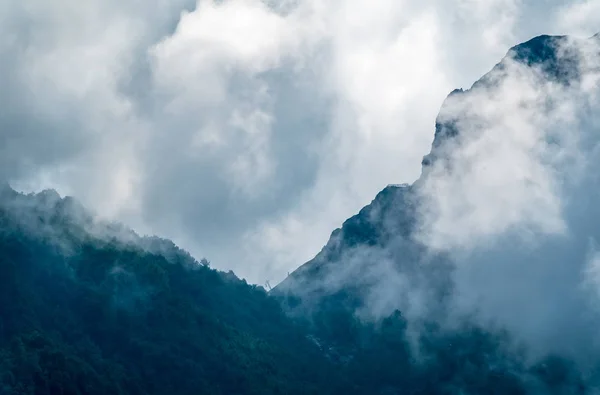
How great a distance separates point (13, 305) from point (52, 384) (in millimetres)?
34295

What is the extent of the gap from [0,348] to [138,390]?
39759mm

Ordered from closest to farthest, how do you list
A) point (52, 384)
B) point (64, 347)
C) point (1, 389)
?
point (1, 389) < point (52, 384) < point (64, 347)

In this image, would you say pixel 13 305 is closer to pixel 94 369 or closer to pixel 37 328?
pixel 37 328

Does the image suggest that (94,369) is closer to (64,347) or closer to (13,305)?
(64,347)

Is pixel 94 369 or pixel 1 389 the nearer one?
pixel 1 389

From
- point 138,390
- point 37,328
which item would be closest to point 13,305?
point 37,328

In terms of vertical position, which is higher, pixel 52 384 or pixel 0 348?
pixel 0 348

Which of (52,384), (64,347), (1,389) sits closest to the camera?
(1,389)

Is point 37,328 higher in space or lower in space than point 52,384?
higher

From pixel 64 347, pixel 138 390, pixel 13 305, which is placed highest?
pixel 13 305

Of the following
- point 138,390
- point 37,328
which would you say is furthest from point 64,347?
point 138,390

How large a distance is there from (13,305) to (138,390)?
44.2m

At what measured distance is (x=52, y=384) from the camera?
581ft

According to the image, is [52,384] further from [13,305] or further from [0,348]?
[13,305]
